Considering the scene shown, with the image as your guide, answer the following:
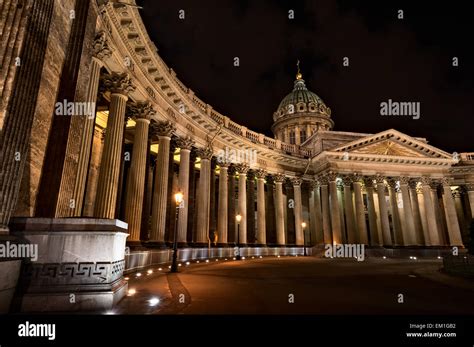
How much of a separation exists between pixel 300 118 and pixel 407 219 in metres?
28.2

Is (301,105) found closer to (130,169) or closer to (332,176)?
(332,176)

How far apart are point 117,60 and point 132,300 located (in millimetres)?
12201

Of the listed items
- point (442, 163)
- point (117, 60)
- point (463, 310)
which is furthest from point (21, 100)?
point (442, 163)

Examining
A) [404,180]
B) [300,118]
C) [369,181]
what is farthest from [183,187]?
[300,118]

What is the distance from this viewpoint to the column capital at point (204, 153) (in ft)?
77.0

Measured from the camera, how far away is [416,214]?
111 feet

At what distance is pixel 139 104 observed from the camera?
1666cm

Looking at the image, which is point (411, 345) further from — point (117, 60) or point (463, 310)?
point (117, 60)

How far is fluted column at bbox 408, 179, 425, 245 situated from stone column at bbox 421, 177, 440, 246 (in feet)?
2.86

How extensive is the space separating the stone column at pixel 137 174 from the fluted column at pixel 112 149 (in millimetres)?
2008

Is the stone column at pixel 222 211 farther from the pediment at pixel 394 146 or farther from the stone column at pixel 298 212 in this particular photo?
the pediment at pixel 394 146

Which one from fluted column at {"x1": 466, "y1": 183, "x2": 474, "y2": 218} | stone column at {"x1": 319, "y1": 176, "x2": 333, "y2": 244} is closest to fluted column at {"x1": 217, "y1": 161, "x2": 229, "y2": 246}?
stone column at {"x1": 319, "y1": 176, "x2": 333, "y2": 244}

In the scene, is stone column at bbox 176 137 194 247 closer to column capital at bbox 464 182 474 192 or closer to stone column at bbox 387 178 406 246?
stone column at bbox 387 178 406 246

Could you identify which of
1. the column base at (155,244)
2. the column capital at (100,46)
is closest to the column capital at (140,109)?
the column capital at (100,46)
